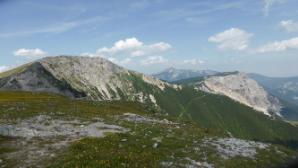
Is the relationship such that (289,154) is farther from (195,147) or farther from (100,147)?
(100,147)

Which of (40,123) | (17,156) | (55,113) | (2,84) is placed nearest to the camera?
(17,156)

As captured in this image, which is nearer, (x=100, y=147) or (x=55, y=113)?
(x=100, y=147)

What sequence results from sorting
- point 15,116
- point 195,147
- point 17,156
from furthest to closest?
point 15,116 < point 195,147 < point 17,156

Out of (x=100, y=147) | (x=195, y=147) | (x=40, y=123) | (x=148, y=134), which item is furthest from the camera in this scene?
(x=40, y=123)

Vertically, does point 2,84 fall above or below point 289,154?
above

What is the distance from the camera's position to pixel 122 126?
145ft

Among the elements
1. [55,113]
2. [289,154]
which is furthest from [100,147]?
[55,113]

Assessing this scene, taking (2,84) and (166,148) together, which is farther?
(2,84)

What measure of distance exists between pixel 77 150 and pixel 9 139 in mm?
8402

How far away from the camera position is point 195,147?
1316 inches

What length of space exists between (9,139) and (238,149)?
2062 centimetres

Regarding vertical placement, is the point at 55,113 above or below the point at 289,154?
above

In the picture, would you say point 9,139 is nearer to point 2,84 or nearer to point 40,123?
point 40,123

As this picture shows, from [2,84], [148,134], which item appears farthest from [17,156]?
[2,84]
